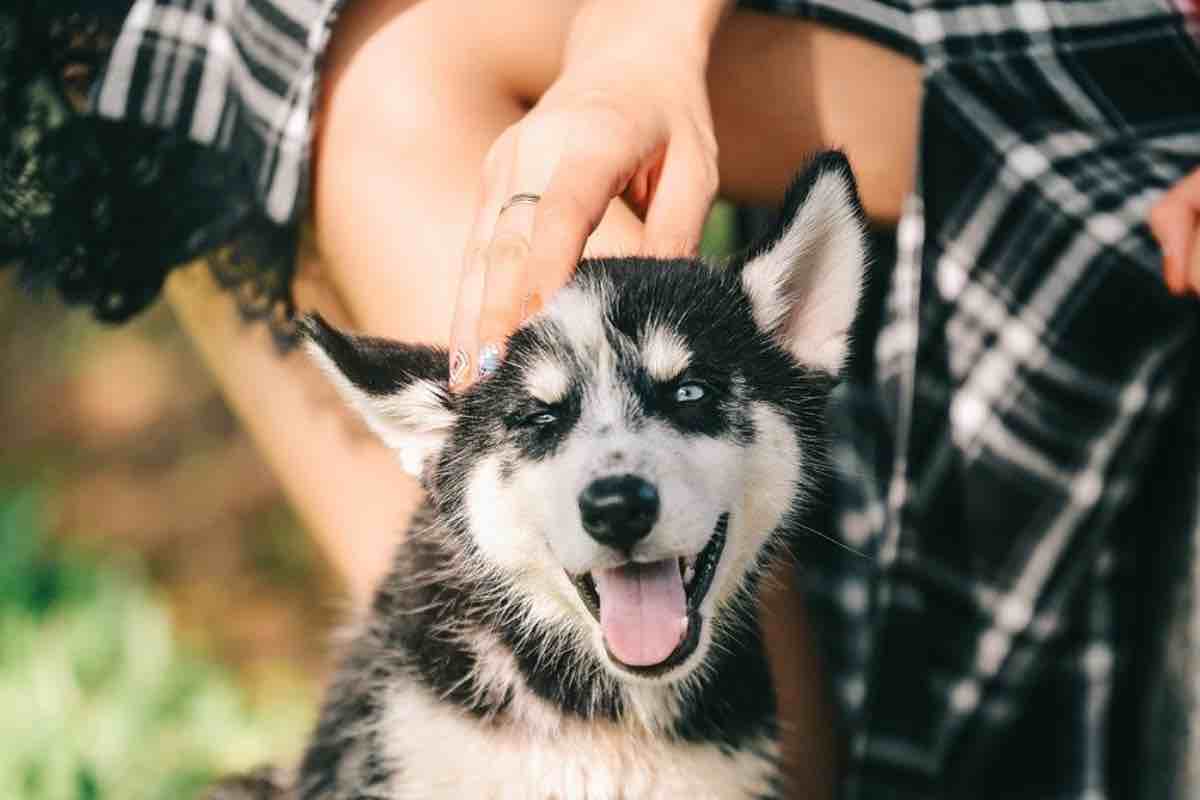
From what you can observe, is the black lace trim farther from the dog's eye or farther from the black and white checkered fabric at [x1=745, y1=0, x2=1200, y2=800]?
the black and white checkered fabric at [x1=745, y1=0, x2=1200, y2=800]

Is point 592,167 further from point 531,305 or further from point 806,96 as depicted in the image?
point 806,96

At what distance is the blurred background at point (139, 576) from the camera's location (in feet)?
7.98

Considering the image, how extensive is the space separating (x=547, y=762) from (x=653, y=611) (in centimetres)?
28

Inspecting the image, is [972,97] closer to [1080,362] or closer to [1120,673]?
[1080,362]

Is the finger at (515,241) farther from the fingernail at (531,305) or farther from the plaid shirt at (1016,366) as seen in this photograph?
the plaid shirt at (1016,366)

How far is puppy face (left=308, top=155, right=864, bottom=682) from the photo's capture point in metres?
1.46

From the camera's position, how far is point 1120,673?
6.75 feet

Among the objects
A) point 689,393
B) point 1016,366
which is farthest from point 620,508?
point 1016,366

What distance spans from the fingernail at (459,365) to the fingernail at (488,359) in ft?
0.06

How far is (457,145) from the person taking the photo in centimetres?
188

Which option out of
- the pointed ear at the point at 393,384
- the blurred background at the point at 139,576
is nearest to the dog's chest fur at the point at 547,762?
the pointed ear at the point at 393,384

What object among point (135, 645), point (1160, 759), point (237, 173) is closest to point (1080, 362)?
point (1160, 759)

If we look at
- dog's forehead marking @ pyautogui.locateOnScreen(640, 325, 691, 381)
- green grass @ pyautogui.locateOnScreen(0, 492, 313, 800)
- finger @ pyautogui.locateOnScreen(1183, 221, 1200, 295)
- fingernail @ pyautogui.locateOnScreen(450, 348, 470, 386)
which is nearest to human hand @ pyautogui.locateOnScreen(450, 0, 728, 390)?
fingernail @ pyautogui.locateOnScreen(450, 348, 470, 386)

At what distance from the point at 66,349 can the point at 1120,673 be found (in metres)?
2.53
